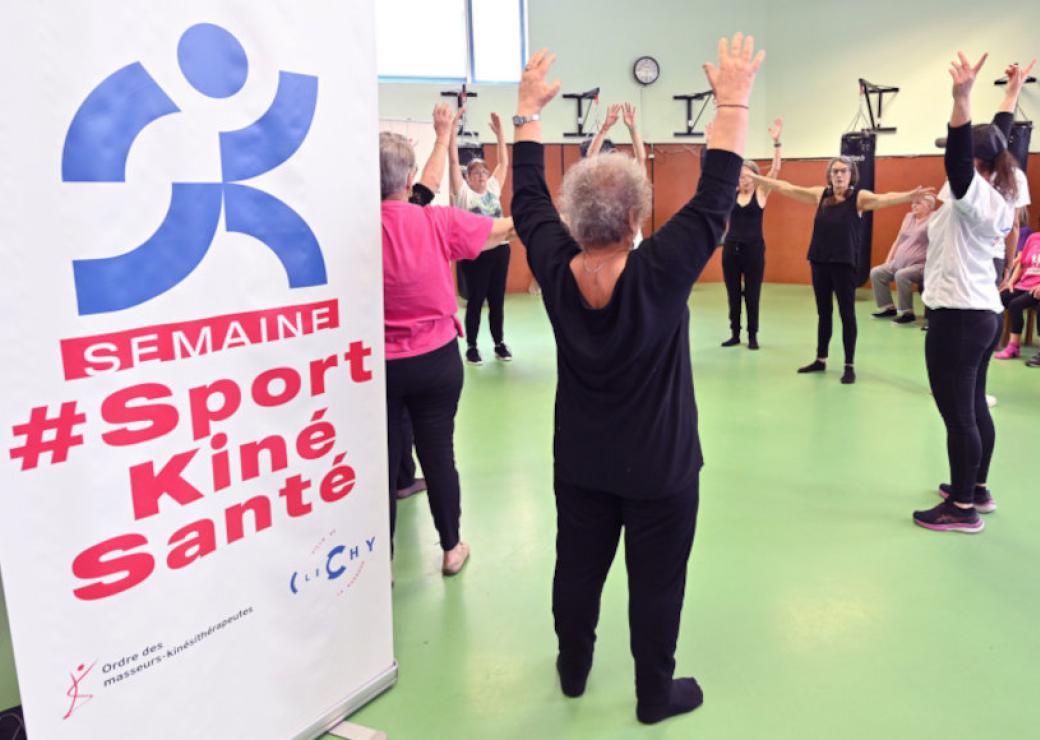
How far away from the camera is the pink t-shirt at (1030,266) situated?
6141 millimetres

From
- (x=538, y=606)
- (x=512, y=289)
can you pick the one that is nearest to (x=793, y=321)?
(x=512, y=289)

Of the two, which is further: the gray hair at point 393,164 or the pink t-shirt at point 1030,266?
the pink t-shirt at point 1030,266

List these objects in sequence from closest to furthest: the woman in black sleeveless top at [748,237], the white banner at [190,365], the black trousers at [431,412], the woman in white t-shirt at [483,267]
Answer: the white banner at [190,365], the black trousers at [431,412], the woman in white t-shirt at [483,267], the woman in black sleeveless top at [748,237]

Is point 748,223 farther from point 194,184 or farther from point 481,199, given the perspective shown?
point 194,184

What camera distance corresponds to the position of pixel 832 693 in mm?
2137

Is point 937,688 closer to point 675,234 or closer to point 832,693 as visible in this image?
point 832,693

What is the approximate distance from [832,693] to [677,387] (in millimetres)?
1084

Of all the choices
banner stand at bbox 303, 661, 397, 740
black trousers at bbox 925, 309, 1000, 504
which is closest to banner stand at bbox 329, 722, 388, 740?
banner stand at bbox 303, 661, 397, 740

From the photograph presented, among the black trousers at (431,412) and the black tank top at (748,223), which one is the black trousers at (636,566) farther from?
the black tank top at (748,223)

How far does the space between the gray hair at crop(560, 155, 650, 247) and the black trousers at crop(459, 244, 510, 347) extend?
416cm

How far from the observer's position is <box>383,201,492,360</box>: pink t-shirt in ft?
7.57

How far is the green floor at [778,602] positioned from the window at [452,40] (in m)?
6.76

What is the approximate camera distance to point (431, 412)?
2562 mm

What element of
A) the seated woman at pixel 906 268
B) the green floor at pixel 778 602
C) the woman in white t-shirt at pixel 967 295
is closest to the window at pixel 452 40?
the seated woman at pixel 906 268
